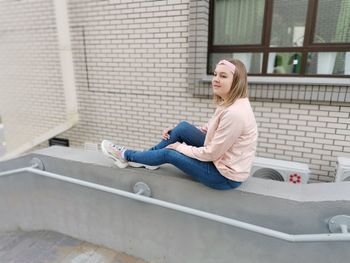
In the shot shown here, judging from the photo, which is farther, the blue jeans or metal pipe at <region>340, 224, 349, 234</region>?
the blue jeans

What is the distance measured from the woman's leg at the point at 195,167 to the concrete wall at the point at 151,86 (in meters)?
1.74

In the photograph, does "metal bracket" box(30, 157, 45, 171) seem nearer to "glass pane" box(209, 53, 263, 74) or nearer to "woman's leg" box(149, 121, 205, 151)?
"woman's leg" box(149, 121, 205, 151)

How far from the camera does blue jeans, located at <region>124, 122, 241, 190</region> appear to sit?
1.84 meters

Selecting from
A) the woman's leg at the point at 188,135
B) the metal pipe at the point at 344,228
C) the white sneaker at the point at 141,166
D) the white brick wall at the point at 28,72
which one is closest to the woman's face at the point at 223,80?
the woman's leg at the point at 188,135

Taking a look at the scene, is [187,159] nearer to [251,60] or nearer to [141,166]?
[141,166]

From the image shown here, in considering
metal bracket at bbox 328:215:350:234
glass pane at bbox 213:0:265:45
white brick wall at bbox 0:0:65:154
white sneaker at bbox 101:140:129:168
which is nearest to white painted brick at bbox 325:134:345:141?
glass pane at bbox 213:0:265:45

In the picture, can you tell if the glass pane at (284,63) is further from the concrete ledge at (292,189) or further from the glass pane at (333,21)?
the concrete ledge at (292,189)

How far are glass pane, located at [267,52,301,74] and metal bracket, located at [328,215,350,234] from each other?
84.6 inches

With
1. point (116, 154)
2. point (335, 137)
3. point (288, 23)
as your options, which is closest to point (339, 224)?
point (116, 154)

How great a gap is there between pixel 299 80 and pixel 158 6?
2.04 metres

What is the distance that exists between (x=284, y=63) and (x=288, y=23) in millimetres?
468

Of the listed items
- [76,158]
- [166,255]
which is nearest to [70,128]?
[76,158]

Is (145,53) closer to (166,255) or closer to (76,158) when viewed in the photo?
(76,158)

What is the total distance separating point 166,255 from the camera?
7.50 feet
